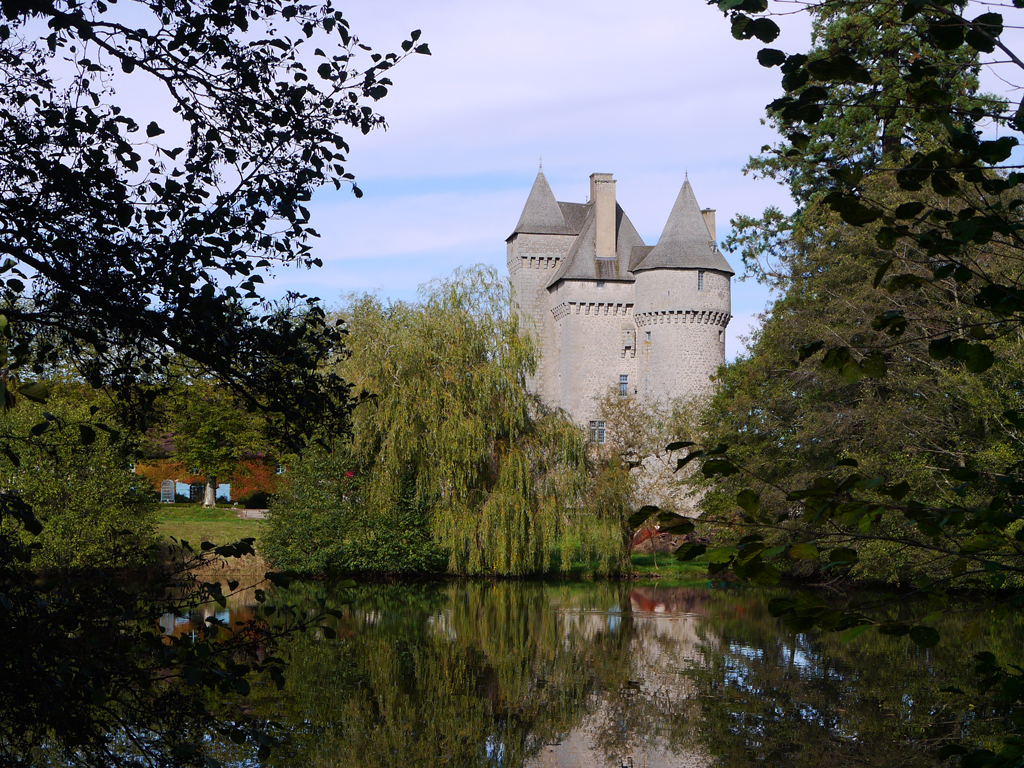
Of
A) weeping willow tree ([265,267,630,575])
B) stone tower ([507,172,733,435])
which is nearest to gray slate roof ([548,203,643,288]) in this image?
stone tower ([507,172,733,435])

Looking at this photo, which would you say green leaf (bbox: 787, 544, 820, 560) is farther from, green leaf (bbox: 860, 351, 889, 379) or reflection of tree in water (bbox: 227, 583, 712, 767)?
reflection of tree in water (bbox: 227, 583, 712, 767)

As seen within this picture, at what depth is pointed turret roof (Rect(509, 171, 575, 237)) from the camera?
4875 cm

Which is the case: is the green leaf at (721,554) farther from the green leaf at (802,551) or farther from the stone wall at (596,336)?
the stone wall at (596,336)

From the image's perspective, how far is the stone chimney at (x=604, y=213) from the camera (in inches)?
1841

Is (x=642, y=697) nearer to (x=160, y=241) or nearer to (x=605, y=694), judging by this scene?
(x=605, y=694)

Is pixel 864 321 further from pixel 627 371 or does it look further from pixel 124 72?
pixel 627 371

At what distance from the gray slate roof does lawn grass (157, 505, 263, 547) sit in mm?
18915

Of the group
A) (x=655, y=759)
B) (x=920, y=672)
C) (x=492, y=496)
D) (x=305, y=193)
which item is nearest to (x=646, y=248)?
(x=492, y=496)

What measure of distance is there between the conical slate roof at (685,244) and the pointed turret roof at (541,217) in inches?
200

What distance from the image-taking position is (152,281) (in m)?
4.31

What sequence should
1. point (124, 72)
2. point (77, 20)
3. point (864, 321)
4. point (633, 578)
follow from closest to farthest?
point (77, 20) → point (124, 72) → point (864, 321) → point (633, 578)

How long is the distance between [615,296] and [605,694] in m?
35.3

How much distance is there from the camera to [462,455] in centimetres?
2384

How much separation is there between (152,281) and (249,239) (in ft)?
1.66
